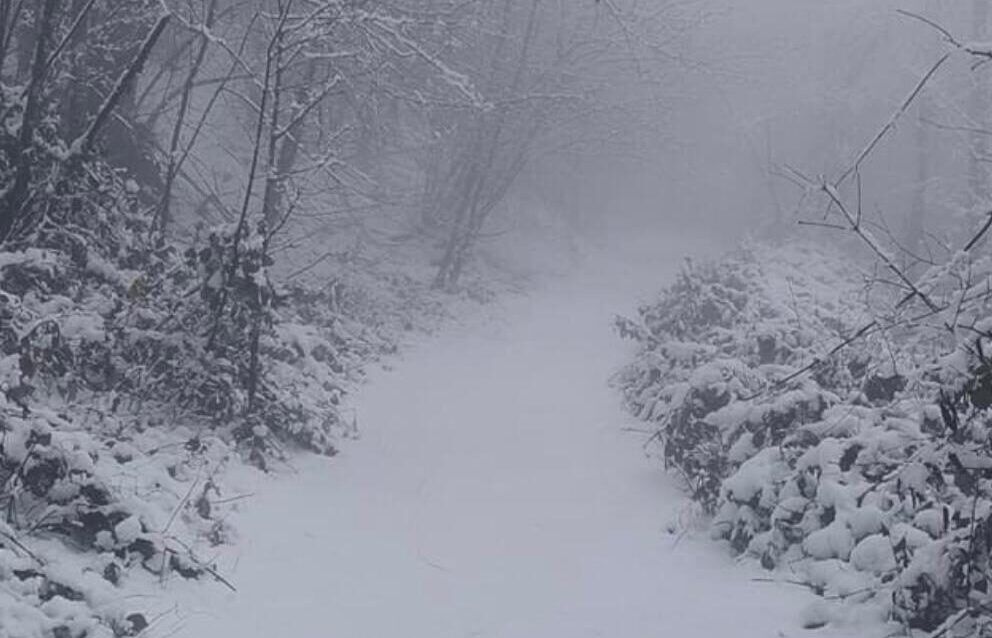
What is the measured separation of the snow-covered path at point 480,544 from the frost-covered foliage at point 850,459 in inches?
14.0

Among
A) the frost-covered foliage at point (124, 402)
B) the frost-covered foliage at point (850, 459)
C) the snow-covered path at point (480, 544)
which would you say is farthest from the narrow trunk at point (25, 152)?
the frost-covered foliage at point (850, 459)

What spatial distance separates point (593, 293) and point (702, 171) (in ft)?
56.8

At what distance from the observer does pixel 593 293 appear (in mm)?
25344

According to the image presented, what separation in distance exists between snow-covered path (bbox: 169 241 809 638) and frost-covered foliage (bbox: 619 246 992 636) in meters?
0.36

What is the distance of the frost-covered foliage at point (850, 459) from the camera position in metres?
4.14

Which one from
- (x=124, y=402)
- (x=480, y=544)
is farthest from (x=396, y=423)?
(x=480, y=544)

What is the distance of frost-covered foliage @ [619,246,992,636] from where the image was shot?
13.6ft

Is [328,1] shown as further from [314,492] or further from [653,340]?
[653,340]

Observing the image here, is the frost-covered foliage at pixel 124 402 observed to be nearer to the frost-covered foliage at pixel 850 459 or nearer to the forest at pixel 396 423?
the forest at pixel 396 423

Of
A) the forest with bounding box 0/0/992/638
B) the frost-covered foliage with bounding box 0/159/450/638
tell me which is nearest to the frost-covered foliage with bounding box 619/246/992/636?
the forest with bounding box 0/0/992/638

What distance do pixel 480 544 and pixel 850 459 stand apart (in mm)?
2609

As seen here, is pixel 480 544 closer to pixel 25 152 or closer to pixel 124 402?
pixel 124 402

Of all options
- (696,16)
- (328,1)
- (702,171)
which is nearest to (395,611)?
(328,1)

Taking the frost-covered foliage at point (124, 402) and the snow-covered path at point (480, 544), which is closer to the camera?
the frost-covered foliage at point (124, 402)
